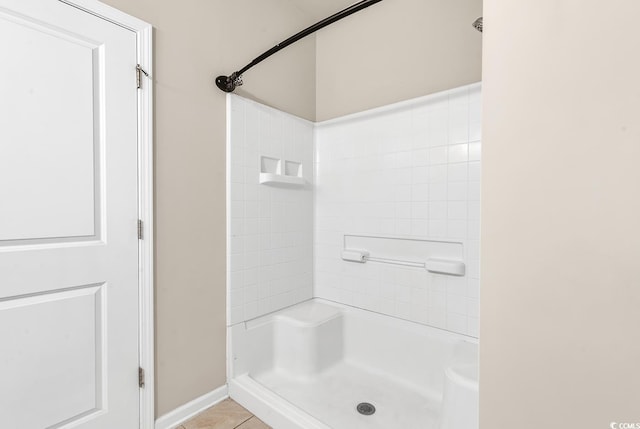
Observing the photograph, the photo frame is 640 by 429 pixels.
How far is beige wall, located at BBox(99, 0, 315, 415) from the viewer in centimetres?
137

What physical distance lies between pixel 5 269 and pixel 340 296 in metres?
1.75

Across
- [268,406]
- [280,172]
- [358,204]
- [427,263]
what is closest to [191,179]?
[280,172]

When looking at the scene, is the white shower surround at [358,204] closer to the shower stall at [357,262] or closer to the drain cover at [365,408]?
the shower stall at [357,262]

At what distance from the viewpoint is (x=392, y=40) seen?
6.21 feet

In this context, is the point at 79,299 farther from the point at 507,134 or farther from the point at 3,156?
the point at 507,134

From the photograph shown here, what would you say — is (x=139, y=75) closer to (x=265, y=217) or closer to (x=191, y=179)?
(x=191, y=179)

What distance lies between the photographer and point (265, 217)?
186 centimetres

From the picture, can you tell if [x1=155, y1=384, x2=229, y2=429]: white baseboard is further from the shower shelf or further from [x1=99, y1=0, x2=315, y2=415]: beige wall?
the shower shelf

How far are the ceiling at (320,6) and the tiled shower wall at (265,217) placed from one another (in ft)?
2.74

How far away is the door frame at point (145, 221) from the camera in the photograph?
128 centimetres

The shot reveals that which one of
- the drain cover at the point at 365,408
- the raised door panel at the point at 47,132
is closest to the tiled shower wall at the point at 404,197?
the drain cover at the point at 365,408

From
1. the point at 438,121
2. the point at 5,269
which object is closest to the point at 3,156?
the point at 5,269

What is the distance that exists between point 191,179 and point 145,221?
0.32m

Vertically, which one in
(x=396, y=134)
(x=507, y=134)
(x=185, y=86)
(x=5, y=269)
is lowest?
(x=5, y=269)
